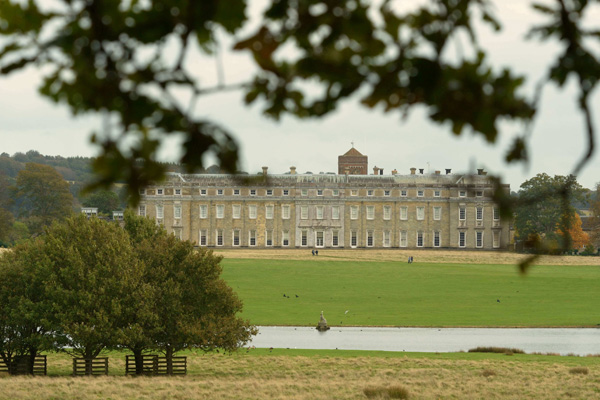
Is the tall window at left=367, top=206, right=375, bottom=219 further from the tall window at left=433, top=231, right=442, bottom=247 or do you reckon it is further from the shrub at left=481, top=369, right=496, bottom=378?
the shrub at left=481, top=369, right=496, bottom=378

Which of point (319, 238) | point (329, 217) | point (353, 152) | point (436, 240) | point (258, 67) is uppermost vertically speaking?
point (353, 152)

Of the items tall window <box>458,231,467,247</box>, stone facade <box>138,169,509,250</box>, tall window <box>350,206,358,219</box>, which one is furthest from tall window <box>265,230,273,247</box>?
tall window <box>458,231,467,247</box>

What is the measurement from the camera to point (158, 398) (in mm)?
25906

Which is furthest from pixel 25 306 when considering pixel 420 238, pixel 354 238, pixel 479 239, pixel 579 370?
pixel 479 239

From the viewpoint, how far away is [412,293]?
215 ft

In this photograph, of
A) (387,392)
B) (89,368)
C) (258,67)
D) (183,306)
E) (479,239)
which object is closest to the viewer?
(258,67)

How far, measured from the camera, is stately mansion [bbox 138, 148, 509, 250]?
356 ft

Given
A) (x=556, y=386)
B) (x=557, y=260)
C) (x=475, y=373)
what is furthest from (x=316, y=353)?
(x=557, y=260)

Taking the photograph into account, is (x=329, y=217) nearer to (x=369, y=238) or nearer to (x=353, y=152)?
(x=369, y=238)

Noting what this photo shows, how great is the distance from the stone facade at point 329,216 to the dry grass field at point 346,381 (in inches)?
2810

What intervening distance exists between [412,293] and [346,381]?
3609 cm

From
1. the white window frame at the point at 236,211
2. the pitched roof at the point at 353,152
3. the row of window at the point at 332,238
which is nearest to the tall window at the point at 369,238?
the row of window at the point at 332,238

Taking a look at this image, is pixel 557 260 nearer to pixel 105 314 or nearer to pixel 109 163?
pixel 105 314

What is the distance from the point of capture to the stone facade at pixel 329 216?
10856cm
